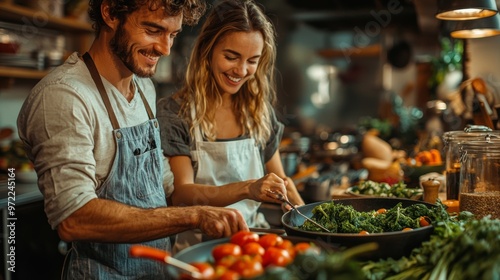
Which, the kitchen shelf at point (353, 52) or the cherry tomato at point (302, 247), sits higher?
the kitchen shelf at point (353, 52)

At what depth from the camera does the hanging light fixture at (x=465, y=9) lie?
2387 millimetres

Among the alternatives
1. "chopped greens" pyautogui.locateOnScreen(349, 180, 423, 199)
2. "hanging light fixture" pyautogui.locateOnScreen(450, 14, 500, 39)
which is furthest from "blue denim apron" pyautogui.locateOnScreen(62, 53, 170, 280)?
"hanging light fixture" pyautogui.locateOnScreen(450, 14, 500, 39)

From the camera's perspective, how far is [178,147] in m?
2.35

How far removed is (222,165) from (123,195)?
2.09 ft

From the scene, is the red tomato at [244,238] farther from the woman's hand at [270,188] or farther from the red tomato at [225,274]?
the woman's hand at [270,188]

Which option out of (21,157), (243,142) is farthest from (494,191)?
(21,157)

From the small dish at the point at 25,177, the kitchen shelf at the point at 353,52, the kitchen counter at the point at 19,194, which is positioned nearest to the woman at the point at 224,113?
the kitchen counter at the point at 19,194

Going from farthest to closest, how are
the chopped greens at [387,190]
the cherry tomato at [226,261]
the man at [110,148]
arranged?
the chopped greens at [387,190] → the man at [110,148] → the cherry tomato at [226,261]

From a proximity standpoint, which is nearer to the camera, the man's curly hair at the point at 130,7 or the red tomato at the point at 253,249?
the red tomato at the point at 253,249

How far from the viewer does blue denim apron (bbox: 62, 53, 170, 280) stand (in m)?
1.88

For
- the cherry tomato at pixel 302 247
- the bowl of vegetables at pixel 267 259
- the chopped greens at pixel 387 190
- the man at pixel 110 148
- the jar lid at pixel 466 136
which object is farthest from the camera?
the chopped greens at pixel 387 190

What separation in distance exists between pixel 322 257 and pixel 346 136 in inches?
197

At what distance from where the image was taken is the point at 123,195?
6.30 feet

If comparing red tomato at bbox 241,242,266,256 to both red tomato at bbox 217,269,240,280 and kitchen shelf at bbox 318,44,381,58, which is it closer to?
red tomato at bbox 217,269,240,280
